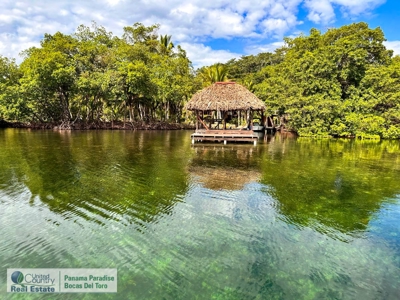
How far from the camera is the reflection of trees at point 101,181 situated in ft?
19.7

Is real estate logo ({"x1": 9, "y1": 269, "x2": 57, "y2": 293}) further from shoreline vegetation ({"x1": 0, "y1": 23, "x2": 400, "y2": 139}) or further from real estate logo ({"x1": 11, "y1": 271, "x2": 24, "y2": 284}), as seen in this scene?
shoreline vegetation ({"x1": 0, "y1": 23, "x2": 400, "y2": 139})

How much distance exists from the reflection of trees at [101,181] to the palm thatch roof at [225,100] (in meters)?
6.88

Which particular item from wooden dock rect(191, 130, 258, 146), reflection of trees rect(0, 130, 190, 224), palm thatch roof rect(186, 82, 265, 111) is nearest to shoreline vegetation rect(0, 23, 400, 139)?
palm thatch roof rect(186, 82, 265, 111)

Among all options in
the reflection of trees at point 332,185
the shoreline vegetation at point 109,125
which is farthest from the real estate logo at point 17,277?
the shoreline vegetation at point 109,125

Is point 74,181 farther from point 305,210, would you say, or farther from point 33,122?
point 33,122

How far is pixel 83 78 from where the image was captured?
2728cm

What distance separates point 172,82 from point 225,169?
24027mm

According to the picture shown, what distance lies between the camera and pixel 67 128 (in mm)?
28469

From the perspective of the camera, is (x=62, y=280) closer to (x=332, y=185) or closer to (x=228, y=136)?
(x=332, y=185)

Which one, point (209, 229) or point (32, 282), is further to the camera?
point (209, 229)

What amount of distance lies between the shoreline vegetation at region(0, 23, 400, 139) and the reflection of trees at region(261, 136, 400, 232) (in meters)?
10.6

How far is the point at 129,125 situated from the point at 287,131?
59.1ft

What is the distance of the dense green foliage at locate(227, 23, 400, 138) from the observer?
73.2 ft

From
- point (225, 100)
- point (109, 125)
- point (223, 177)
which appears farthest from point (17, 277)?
point (109, 125)
